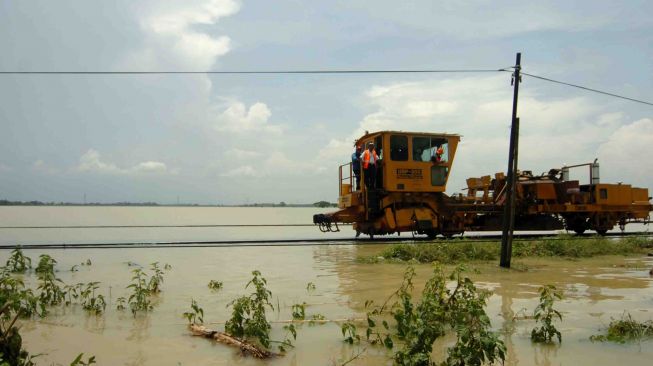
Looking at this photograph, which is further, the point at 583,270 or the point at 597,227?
the point at 597,227

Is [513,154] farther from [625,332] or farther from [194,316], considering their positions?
[194,316]

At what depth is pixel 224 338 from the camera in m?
4.79

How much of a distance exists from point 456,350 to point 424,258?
7.37 m

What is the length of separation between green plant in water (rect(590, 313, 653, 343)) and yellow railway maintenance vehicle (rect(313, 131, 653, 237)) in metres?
9.94

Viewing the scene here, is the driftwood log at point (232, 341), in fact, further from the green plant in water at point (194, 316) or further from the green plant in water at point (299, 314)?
the green plant in water at point (299, 314)

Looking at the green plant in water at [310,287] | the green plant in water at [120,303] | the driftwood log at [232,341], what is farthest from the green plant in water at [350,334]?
the green plant in water at [120,303]

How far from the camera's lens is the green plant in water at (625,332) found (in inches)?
194

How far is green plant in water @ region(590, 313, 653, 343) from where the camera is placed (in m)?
4.92

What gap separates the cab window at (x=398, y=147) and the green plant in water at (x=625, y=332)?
33.5 ft

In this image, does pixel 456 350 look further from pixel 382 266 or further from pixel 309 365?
pixel 382 266

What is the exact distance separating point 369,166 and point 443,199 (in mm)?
2734

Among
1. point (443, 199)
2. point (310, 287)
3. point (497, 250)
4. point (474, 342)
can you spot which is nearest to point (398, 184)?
point (443, 199)

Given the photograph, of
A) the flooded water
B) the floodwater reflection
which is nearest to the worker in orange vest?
the floodwater reflection

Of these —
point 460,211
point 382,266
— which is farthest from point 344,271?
point 460,211
